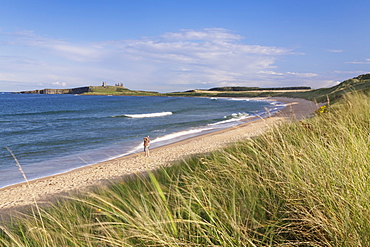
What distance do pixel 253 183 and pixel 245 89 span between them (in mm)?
196662

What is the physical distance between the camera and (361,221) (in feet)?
6.22

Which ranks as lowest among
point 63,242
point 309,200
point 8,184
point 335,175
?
point 8,184

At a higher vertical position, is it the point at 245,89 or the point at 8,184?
the point at 245,89

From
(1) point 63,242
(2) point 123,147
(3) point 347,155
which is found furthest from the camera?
(2) point 123,147

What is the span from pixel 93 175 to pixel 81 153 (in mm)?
6342

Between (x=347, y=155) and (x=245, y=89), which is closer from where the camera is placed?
(x=347, y=155)

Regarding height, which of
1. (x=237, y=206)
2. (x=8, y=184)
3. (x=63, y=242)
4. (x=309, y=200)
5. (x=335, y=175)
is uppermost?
(x=335, y=175)

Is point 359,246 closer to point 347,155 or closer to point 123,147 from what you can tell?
point 347,155

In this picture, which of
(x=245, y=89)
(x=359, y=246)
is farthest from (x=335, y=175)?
(x=245, y=89)

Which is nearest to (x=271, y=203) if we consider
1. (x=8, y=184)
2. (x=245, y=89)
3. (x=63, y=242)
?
(x=63, y=242)

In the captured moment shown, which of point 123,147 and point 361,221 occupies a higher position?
point 361,221

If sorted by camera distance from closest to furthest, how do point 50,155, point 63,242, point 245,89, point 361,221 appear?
point 361,221, point 63,242, point 50,155, point 245,89

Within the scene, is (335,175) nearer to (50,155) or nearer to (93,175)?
(93,175)

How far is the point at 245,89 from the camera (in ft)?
635
